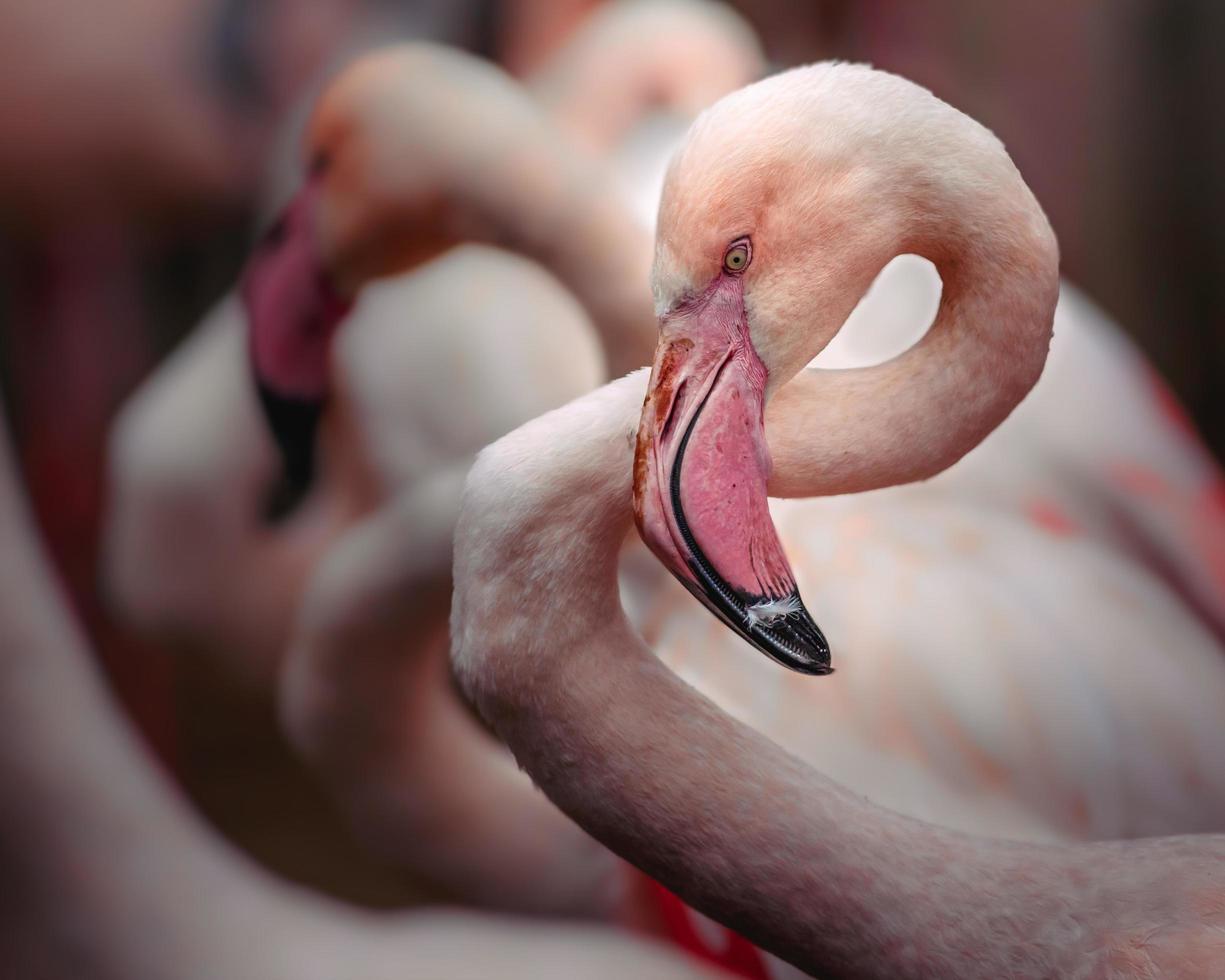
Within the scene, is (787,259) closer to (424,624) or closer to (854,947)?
(854,947)

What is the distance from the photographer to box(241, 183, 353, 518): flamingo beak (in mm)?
1115

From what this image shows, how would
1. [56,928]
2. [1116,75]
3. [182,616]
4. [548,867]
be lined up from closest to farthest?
1. [56,928]
2. [548,867]
3. [182,616]
4. [1116,75]

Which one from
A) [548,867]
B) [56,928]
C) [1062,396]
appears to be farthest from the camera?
[1062,396]

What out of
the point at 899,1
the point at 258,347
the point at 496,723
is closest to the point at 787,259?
the point at 496,723

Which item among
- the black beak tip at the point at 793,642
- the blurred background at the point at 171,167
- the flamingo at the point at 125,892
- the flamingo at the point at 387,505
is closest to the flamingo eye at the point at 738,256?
the black beak tip at the point at 793,642

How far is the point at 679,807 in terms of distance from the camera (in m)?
0.56

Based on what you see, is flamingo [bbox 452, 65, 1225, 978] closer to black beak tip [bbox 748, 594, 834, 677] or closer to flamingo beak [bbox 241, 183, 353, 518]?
black beak tip [bbox 748, 594, 834, 677]

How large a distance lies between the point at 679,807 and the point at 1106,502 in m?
0.79

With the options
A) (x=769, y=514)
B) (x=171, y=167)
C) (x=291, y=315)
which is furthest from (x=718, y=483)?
(x=171, y=167)

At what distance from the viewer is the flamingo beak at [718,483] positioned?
19.4 inches

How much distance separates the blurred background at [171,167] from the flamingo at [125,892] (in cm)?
17

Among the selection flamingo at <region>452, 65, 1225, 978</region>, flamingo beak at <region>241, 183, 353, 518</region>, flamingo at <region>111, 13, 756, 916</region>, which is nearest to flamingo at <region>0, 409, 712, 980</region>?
flamingo at <region>111, 13, 756, 916</region>

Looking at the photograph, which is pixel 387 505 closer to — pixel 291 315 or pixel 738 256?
pixel 291 315

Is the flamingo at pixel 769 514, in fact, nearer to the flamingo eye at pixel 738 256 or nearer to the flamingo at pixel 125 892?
the flamingo eye at pixel 738 256
